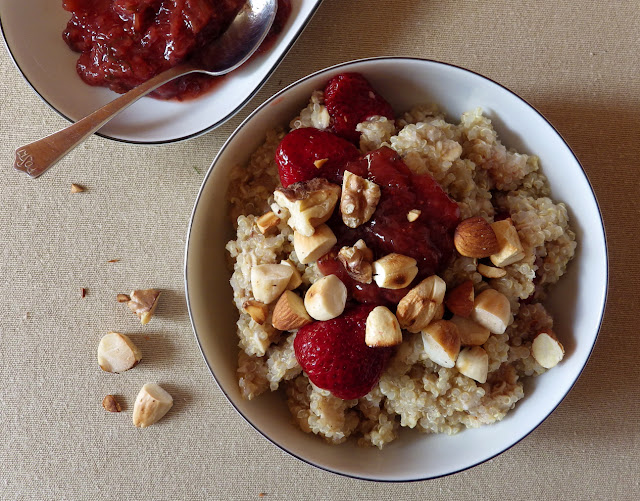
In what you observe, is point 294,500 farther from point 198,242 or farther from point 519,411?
point 198,242

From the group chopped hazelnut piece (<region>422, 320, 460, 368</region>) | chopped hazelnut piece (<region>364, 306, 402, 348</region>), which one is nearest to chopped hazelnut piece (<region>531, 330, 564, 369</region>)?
chopped hazelnut piece (<region>422, 320, 460, 368</region>)

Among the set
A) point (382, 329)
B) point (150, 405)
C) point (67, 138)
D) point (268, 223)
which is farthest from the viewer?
point (150, 405)

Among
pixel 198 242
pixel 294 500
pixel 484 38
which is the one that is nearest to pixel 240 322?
pixel 198 242

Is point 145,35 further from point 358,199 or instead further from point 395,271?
point 395,271

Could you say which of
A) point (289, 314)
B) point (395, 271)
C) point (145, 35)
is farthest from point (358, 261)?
point (145, 35)

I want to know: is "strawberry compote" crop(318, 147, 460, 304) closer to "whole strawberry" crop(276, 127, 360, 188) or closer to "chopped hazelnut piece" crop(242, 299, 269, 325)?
"whole strawberry" crop(276, 127, 360, 188)

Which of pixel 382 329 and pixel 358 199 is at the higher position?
pixel 358 199
